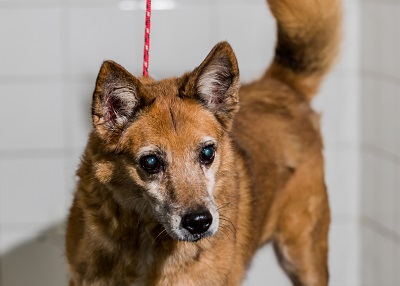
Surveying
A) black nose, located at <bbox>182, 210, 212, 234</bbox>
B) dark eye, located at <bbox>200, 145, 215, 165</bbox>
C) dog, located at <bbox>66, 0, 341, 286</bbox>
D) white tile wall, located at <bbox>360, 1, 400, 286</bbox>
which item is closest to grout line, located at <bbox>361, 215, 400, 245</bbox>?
white tile wall, located at <bbox>360, 1, 400, 286</bbox>

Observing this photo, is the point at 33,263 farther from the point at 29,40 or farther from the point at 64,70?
the point at 29,40

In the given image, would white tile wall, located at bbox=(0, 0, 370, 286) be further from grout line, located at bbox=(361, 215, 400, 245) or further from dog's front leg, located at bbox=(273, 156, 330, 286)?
dog's front leg, located at bbox=(273, 156, 330, 286)

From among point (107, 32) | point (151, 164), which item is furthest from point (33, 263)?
point (151, 164)

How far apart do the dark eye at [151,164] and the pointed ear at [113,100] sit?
0.13 metres

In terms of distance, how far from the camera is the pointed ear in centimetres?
220

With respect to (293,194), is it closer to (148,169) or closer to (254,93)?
(254,93)

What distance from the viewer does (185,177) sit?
226 centimetres

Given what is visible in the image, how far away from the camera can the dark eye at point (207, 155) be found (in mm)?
2314

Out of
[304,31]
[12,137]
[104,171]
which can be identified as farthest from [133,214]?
[12,137]

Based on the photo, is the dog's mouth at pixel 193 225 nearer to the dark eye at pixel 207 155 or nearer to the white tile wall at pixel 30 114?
the dark eye at pixel 207 155

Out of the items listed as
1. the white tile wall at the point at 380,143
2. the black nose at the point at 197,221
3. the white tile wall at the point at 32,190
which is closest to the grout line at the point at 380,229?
the white tile wall at the point at 380,143

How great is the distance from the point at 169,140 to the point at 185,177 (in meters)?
0.11

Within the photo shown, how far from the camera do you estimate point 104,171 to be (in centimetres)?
238

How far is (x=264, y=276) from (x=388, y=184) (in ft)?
2.55
